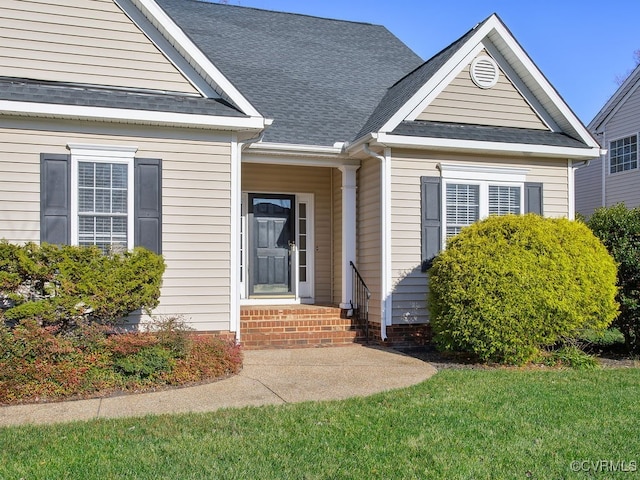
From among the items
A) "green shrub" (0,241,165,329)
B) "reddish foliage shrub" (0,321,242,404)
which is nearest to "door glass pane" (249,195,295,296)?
"green shrub" (0,241,165,329)

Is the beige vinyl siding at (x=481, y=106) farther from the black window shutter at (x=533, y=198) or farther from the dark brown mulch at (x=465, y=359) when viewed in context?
the dark brown mulch at (x=465, y=359)

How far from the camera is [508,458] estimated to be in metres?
4.56

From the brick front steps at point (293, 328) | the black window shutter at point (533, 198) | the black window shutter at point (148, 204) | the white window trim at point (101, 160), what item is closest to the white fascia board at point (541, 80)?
the black window shutter at point (533, 198)

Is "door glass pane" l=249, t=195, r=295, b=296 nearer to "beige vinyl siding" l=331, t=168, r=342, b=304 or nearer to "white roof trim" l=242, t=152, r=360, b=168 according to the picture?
"beige vinyl siding" l=331, t=168, r=342, b=304

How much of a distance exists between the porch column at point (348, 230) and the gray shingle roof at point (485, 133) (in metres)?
1.35

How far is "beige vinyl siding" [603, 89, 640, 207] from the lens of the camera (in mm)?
17141

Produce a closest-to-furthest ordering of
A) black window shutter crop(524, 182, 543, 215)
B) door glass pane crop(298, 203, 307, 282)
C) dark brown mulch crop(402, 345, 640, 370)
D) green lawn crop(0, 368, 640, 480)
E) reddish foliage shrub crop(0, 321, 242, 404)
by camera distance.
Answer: green lawn crop(0, 368, 640, 480), reddish foliage shrub crop(0, 321, 242, 404), dark brown mulch crop(402, 345, 640, 370), black window shutter crop(524, 182, 543, 215), door glass pane crop(298, 203, 307, 282)

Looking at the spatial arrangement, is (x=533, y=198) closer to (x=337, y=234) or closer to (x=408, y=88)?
(x=408, y=88)

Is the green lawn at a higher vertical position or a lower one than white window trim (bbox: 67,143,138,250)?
lower

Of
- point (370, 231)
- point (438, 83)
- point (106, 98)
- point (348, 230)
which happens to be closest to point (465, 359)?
point (370, 231)

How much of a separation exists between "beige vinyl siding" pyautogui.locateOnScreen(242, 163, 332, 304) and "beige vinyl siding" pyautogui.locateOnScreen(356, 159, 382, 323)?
47.4 inches

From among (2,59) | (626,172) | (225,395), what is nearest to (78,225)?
(2,59)

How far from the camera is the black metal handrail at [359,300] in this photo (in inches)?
411

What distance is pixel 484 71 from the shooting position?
10555 millimetres
